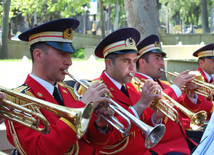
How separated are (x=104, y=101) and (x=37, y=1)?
1956cm

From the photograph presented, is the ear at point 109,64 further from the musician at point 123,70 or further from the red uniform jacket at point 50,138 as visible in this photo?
the red uniform jacket at point 50,138

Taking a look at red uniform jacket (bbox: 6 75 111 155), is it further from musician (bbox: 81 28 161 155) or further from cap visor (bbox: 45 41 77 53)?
musician (bbox: 81 28 161 155)

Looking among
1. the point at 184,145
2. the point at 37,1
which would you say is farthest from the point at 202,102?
the point at 37,1

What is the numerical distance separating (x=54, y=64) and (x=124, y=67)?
3.39ft

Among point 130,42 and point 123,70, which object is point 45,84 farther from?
point 130,42

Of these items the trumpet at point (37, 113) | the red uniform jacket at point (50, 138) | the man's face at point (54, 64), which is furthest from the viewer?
the man's face at point (54, 64)

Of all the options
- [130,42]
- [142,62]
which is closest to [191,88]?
[142,62]

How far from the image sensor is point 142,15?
7277 mm

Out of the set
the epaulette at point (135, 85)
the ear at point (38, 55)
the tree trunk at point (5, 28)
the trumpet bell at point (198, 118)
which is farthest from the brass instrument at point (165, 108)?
the tree trunk at point (5, 28)

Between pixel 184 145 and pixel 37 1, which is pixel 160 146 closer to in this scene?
pixel 184 145

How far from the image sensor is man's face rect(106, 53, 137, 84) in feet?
12.1

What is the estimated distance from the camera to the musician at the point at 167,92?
3.64 m

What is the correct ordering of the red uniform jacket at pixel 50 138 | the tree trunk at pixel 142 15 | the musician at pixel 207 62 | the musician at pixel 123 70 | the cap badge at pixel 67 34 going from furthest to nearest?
the tree trunk at pixel 142 15 < the musician at pixel 207 62 < the musician at pixel 123 70 < the cap badge at pixel 67 34 < the red uniform jacket at pixel 50 138

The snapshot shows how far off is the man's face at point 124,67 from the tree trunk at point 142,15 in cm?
363
